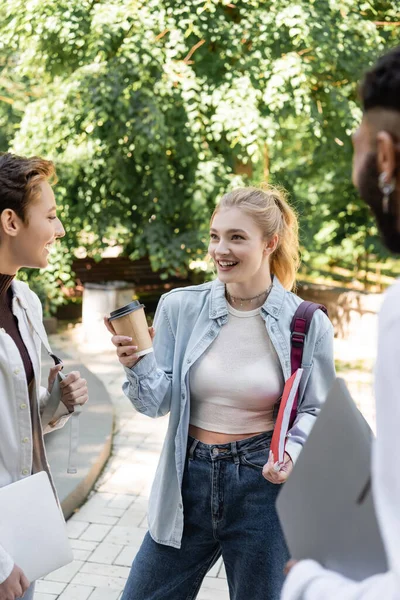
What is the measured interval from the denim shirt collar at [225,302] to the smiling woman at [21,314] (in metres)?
0.56

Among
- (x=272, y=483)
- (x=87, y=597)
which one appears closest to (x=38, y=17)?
(x=87, y=597)

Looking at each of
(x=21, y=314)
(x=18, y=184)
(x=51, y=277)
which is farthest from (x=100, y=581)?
(x=51, y=277)

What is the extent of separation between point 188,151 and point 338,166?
2.46 metres

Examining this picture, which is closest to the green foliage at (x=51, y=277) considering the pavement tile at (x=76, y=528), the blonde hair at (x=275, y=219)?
the pavement tile at (x=76, y=528)

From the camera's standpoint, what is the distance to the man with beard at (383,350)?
3.62 feet

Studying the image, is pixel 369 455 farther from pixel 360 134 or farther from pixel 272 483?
pixel 272 483

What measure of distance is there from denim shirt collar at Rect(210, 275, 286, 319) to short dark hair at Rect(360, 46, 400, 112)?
52.8 inches

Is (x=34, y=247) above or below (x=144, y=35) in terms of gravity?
below

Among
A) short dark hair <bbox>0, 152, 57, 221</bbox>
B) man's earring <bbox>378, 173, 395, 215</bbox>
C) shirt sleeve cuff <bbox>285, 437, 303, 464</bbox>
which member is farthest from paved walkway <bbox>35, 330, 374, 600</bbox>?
man's earring <bbox>378, 173, 395, 215</bbox>

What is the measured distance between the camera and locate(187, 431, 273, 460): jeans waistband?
2.45m

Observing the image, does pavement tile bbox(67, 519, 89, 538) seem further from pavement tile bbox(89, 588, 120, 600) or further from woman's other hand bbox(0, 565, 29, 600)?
woman's other hand bbox(0, 565, 29, 600)

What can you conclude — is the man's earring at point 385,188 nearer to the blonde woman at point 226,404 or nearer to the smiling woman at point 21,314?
the blonde woman at point 226,404

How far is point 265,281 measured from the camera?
105 inches

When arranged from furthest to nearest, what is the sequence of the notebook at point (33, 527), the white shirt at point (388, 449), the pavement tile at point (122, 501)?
the pavement tile at point (122, 501) → the notebook at point (33, 527) → the white shirt at point (388, 449)
